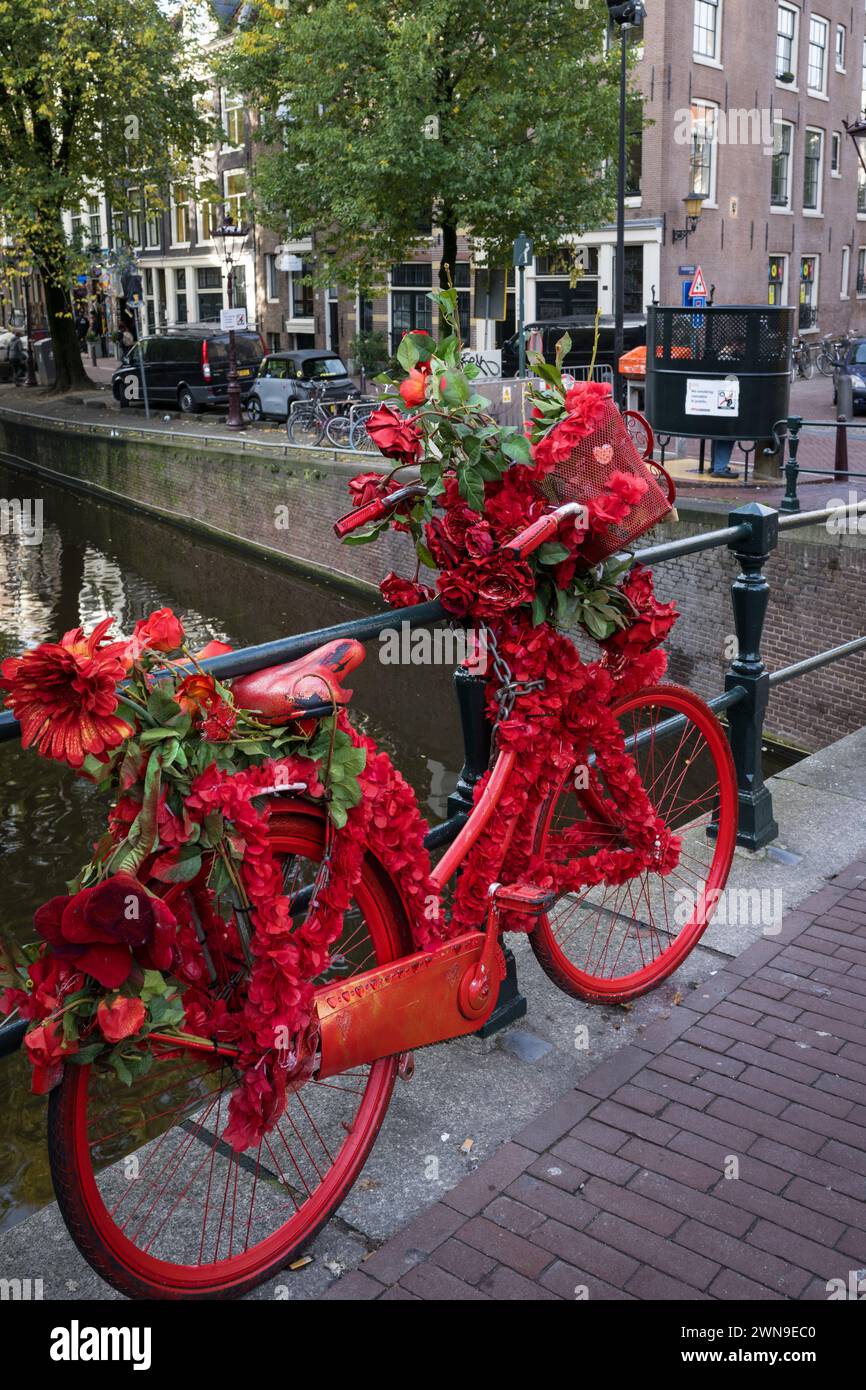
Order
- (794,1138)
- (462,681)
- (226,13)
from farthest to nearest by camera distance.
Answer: (226,13) → (462,681) → (794,1138)

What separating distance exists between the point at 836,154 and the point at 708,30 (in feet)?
25.9

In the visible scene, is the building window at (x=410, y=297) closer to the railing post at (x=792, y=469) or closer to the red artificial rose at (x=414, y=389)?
the railing post at (x=792, y=469)

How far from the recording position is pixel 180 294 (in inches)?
1767

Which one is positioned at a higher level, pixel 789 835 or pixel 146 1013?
pixel 146 1013

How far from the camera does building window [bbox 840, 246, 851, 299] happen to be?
3694cm

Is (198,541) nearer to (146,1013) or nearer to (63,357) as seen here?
(63,357)

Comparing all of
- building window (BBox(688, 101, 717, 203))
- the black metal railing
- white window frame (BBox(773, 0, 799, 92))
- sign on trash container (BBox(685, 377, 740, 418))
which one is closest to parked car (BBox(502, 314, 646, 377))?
building window (BBox(688, 101, 717, 203))

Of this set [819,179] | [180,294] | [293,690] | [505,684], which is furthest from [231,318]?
[180,294]

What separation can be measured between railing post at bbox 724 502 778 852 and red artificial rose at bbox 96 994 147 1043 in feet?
8.86

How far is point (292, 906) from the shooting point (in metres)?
2.65

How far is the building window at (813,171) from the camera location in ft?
114

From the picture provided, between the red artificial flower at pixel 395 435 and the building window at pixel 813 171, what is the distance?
117 feet
